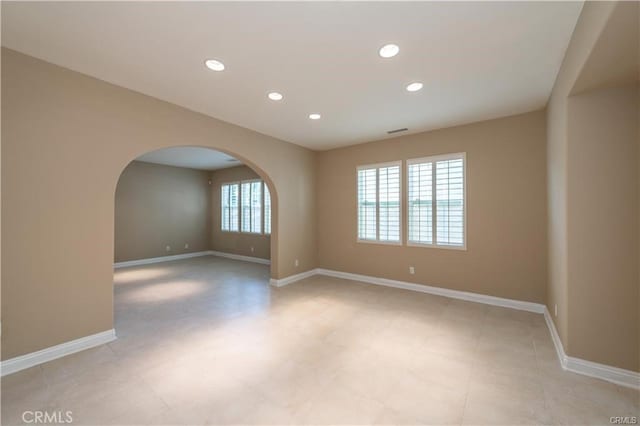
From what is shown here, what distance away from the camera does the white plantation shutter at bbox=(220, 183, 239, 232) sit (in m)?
8.51

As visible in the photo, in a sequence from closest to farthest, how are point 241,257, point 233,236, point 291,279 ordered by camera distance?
point 291,279
point 241,257
point 233,236

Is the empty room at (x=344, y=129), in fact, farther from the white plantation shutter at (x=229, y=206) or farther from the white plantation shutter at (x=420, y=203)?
the white plantation shutter at (x=229, y=206)

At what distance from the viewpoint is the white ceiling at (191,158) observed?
6336 mm

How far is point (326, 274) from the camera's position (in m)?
6.00

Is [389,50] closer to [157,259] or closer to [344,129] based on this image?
[344,129]

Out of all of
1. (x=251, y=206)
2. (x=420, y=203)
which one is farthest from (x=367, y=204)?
(x=251, y=206)

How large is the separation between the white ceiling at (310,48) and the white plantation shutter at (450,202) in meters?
1.12

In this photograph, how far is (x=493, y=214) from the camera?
13.4ft

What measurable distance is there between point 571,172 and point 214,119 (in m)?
4.39

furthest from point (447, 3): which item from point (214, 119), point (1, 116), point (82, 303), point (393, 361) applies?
point (82, 303)

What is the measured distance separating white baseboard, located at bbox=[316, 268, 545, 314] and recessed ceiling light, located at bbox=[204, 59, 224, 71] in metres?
4.42

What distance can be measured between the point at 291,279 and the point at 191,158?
4.50 metres

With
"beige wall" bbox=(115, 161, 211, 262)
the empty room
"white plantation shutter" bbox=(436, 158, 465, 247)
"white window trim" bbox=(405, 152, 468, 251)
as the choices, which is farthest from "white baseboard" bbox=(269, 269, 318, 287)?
"beige wall" bbox=(115, 161, 211, 262)

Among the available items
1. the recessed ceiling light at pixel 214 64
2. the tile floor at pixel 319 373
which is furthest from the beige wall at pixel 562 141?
the recessed ceiling light at pixel 214 64
